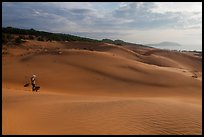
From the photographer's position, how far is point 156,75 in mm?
17297

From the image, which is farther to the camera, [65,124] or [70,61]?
[70,61]

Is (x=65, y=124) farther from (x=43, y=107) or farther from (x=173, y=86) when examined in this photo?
(x=173, y=86)

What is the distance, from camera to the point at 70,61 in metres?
19.6

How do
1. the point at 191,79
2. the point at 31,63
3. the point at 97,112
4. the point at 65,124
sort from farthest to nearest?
the point at 31,63, the point at 191,79, the point at 97,112, the point at 65,124

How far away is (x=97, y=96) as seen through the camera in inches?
492

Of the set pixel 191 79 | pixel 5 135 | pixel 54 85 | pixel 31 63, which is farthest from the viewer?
pixel 31 63

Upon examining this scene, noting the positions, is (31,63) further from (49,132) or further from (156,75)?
(49,132)

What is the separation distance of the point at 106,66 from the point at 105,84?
293cm

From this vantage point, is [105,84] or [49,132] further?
[105,84]

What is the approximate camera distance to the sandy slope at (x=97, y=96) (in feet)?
22.6

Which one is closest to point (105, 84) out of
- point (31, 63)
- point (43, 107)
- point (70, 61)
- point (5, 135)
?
point (70, 61)

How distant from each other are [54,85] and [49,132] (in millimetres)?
9189

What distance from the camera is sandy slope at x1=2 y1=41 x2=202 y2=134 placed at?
688 cm

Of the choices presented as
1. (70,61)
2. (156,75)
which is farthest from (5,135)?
(70,61)
